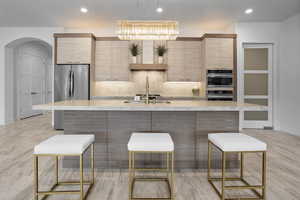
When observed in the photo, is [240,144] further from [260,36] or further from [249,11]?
[260,36]

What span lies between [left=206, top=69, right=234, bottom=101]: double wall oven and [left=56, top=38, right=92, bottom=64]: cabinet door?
10.2ft

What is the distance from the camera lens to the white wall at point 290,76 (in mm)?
4957

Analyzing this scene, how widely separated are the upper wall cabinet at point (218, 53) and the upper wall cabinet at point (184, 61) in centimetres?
31

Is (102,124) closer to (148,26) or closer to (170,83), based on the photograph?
(148,26)

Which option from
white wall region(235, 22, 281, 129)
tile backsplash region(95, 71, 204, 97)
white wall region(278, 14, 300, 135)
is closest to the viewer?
white wall region(278, 14, 300, 135)

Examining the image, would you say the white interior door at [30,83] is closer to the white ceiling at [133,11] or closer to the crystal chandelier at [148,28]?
the white ceiling at [133,11]

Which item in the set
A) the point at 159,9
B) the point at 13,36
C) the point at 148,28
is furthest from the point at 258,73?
the point at 13,36

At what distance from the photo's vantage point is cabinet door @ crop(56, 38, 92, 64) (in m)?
5.24

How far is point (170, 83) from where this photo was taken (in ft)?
19.3

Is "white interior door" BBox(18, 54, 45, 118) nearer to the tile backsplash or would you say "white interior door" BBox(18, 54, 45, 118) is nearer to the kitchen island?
the tile backsplash

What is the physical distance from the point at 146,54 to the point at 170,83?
1084 millimetres

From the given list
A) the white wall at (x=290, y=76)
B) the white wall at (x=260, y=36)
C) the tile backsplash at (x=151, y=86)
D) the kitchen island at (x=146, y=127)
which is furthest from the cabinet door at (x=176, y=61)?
the kitchen island at (x=146, y=127)

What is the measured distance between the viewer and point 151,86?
19.3 feet

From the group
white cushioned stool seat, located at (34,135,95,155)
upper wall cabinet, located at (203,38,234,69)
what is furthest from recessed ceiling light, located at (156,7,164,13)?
white cushioned stool seat, located at (34,135,95,155)
